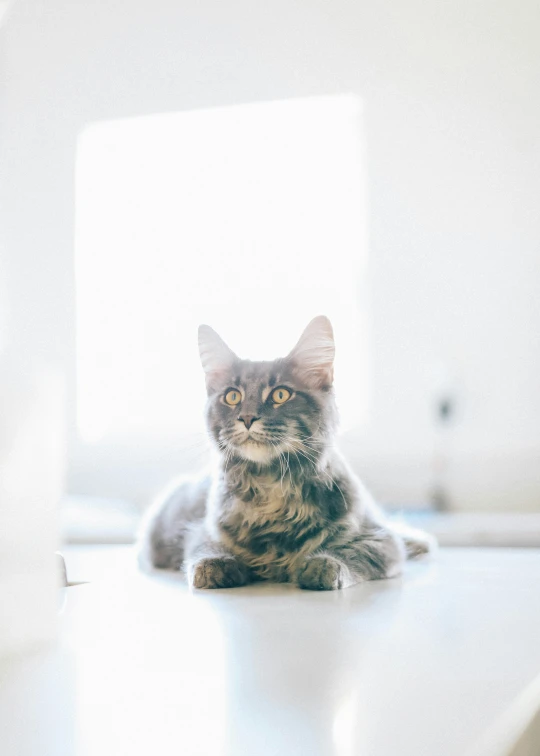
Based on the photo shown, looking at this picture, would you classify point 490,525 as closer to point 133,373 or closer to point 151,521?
point 151,521

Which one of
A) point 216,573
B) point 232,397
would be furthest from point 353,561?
point 232,397

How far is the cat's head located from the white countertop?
23cm

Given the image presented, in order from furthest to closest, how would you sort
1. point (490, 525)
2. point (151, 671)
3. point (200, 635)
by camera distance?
point (490, 525) → point (200, 635) → point (151, 671)

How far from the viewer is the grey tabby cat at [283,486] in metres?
1.18

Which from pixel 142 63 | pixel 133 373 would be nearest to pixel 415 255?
A: pixel 133 373

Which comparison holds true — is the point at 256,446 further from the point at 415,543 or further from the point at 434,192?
the point at 434,192

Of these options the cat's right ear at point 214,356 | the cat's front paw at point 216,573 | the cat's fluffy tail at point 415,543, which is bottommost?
the cat's fluffy tail at point 415,543

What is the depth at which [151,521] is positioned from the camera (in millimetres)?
1540

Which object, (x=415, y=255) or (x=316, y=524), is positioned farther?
(x=415, y=255)

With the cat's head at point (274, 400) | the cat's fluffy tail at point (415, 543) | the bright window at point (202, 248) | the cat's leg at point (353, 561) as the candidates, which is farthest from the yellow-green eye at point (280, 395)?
the bright window at point (202, 248)

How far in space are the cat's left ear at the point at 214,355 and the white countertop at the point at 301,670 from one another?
37cm

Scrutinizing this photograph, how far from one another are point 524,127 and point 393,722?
206 centimetres

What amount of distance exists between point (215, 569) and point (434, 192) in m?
1.53

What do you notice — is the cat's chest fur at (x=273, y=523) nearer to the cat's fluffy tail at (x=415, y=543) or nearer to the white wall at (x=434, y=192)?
the cat's fluffy tail at (x=415, y=543)
